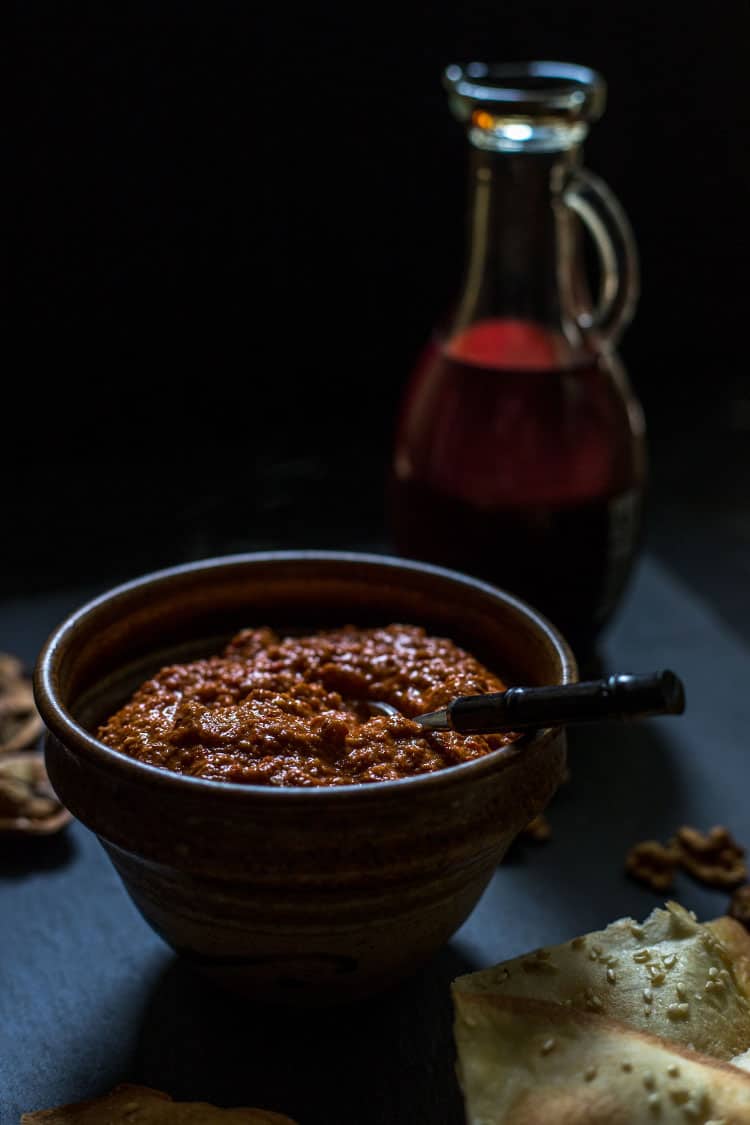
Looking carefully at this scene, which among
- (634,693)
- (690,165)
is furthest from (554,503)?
(690,165)

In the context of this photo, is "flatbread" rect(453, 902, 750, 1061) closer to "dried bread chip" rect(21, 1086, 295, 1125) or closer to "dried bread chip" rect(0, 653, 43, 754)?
"dried bread chip" rect(21, 1086, 295, 1125)

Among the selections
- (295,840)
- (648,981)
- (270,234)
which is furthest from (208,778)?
(270,234)

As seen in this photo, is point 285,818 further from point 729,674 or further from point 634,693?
point 729,674

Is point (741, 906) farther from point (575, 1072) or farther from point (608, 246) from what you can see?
point (608, 246)

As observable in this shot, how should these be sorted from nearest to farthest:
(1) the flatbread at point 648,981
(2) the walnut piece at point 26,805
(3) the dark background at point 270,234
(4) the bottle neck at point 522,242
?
(1) the flatbread at point 648,981 < (2) the walnut piece at point 26,805 < (4) the bottle neck at point 522,242 < (3) the dark background at point 270,234

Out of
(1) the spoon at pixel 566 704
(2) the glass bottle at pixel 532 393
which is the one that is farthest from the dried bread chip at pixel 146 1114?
(2) the glass bottle at pixel 532 393

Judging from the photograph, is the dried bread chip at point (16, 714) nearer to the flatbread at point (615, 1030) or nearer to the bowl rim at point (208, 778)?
the bowl rim at point (208, 778)

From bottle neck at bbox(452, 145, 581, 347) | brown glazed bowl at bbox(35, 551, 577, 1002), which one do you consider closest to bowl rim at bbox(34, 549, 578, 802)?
brown glazed bowl at bbox(35, 551, 577, 1002)
